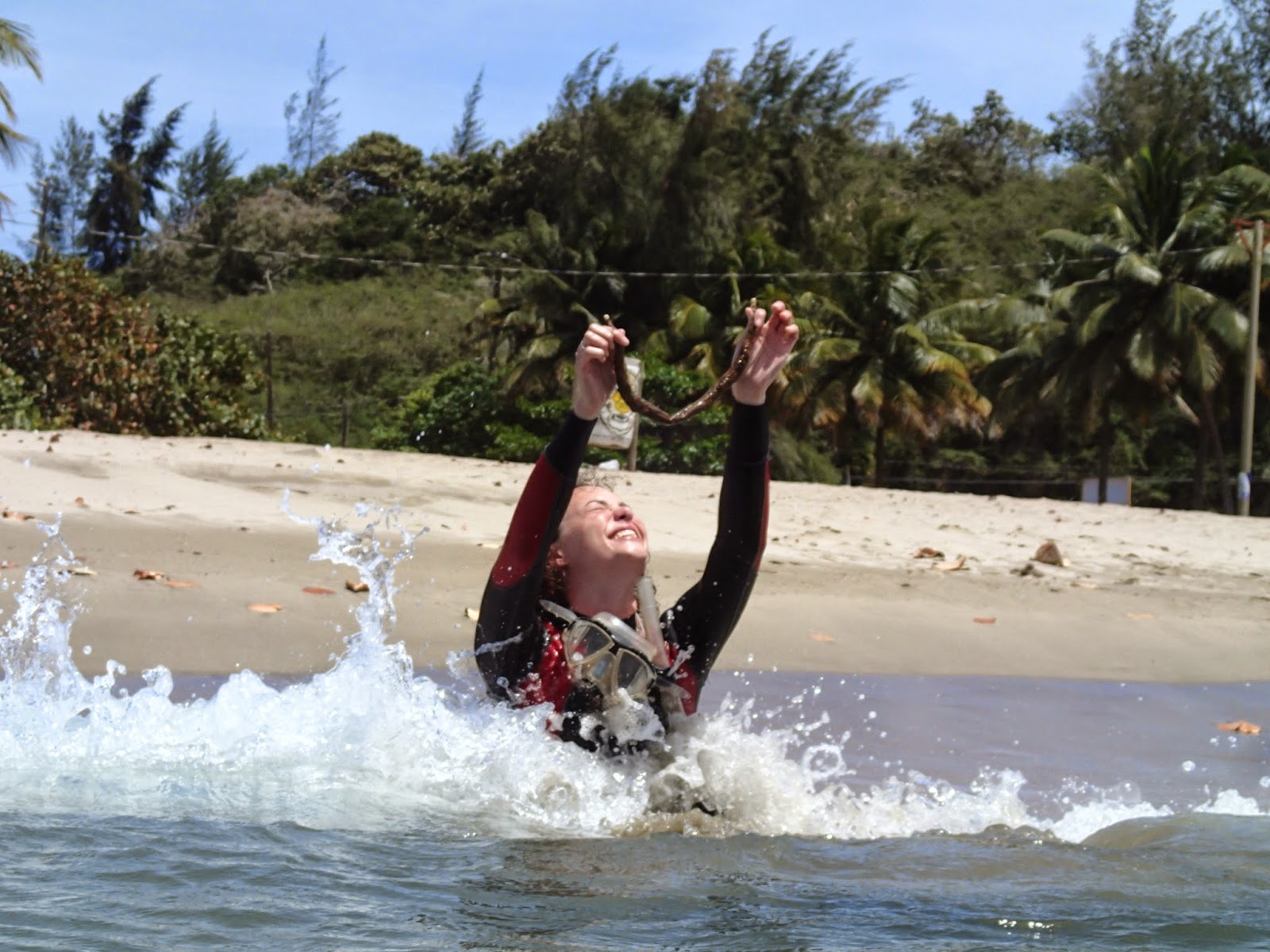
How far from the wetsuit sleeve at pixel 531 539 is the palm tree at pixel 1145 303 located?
2691 cm

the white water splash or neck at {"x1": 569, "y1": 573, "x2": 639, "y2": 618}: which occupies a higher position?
neck at {"x1": 569, "y1": 573, "x2": 639, "y2": 618}

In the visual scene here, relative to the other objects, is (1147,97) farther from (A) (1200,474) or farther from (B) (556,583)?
(B) (556,583)

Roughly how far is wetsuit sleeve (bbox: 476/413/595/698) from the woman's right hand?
0.14m

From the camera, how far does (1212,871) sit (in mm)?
3895

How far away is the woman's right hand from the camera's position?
3707 millimetres

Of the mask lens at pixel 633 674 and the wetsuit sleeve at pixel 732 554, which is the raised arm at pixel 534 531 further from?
the wetsuit sleeve at pixel 732 554

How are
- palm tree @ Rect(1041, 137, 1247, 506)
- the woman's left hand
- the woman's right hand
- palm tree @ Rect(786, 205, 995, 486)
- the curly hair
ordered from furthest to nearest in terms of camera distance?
1. palm tree @ Rect(786, 205, 995, 486)
2. palm tree @ Rect(1041, 137, 1247, 506)
3. the curly hair
4. the woman's left hand
5. the woman's right hand

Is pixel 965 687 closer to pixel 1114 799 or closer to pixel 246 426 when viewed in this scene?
pixel 1114 799

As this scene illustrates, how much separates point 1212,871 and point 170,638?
4699 millimetres

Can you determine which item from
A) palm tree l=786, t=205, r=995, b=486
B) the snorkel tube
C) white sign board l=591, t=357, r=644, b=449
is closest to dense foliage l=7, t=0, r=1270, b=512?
palm tree l=786, t=205, r=995, b=486

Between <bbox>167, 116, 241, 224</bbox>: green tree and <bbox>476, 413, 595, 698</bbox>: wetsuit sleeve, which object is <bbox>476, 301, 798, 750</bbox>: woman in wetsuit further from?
<bbox>167, 116, 241, 224</bbox>: green tree

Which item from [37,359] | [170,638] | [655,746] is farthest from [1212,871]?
[37,359]

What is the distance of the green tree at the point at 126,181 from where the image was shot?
161ft

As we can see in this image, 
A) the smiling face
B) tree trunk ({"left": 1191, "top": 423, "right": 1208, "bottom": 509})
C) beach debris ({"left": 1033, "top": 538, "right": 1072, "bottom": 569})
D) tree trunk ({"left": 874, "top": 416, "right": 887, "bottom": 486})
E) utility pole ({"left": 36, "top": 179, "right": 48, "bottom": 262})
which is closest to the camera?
the smiling face
